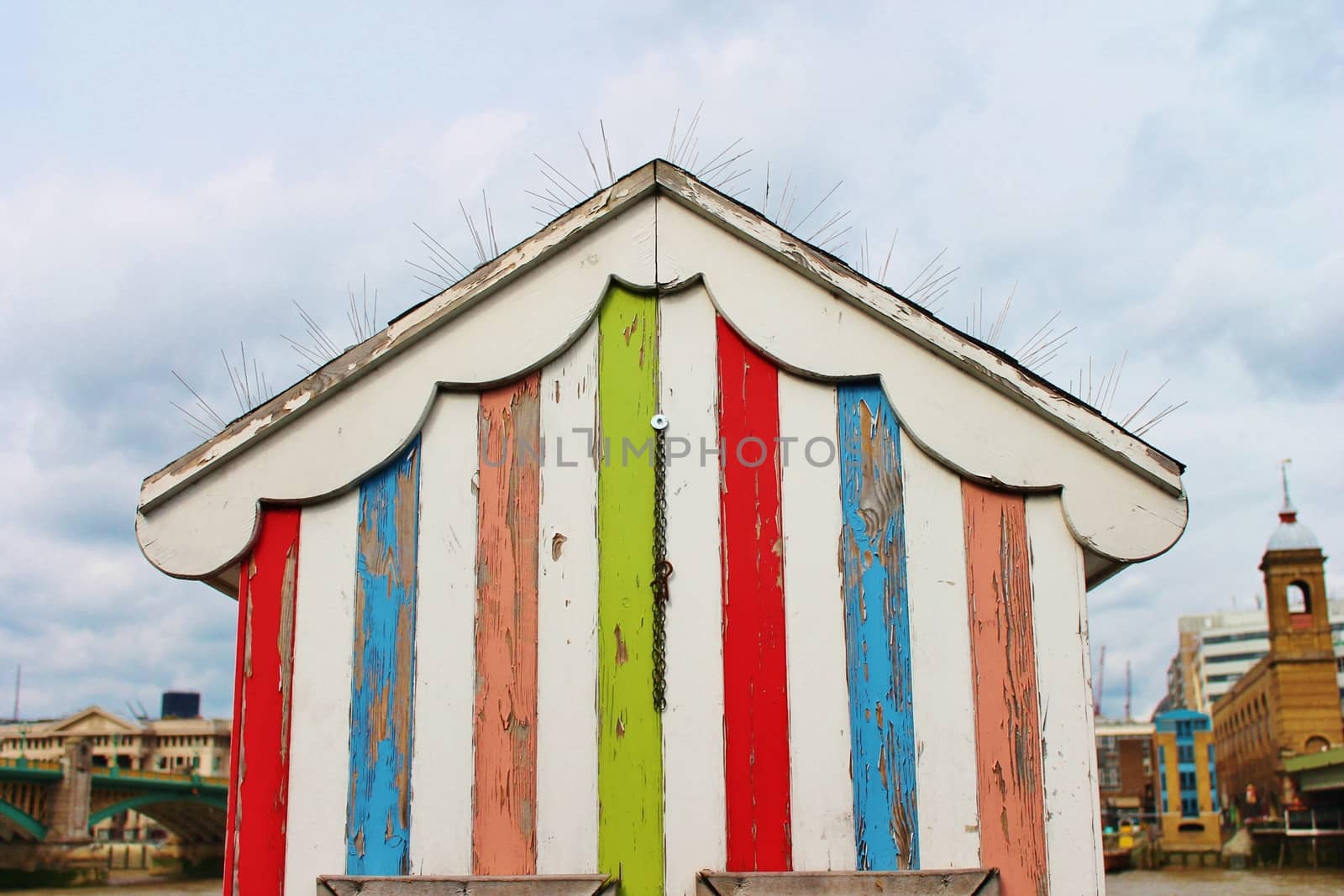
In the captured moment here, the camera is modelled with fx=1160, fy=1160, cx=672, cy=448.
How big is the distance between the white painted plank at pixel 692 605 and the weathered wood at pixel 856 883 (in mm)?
97

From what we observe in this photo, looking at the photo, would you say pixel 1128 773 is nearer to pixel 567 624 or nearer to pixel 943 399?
pixel 943 399

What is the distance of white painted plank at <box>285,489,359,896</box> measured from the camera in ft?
13.5

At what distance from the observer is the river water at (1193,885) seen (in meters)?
45.7

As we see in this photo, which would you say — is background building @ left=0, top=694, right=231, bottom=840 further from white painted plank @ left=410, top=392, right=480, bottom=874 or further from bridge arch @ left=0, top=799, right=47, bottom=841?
white painted plank @ left=410, top=392, right=480, bottom=874

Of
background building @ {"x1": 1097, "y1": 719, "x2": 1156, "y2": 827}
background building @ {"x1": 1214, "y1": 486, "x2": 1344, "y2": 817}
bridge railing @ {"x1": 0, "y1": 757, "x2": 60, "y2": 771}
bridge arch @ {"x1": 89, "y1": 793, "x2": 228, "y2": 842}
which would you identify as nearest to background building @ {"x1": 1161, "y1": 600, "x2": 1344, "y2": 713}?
background building @ {"x1": 1097, "y1": 719, "x2": 1156, "y2": 827}

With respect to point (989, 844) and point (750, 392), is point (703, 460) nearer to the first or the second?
point (750, 392)

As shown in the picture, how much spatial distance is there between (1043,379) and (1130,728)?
12726 cm

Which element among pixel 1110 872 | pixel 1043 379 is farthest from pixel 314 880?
pixel 1110 872

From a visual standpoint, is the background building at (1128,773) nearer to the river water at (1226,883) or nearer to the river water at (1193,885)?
the river water at (1193,885)

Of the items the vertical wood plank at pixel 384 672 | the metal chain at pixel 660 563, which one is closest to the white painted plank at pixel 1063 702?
the metal chain at pixel 660 563

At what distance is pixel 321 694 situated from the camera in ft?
13.8

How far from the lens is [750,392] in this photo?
14.5 feet

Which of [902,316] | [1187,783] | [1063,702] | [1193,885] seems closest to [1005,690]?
[1063,702]

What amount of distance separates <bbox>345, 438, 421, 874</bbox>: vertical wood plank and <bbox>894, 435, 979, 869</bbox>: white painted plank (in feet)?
5.96
